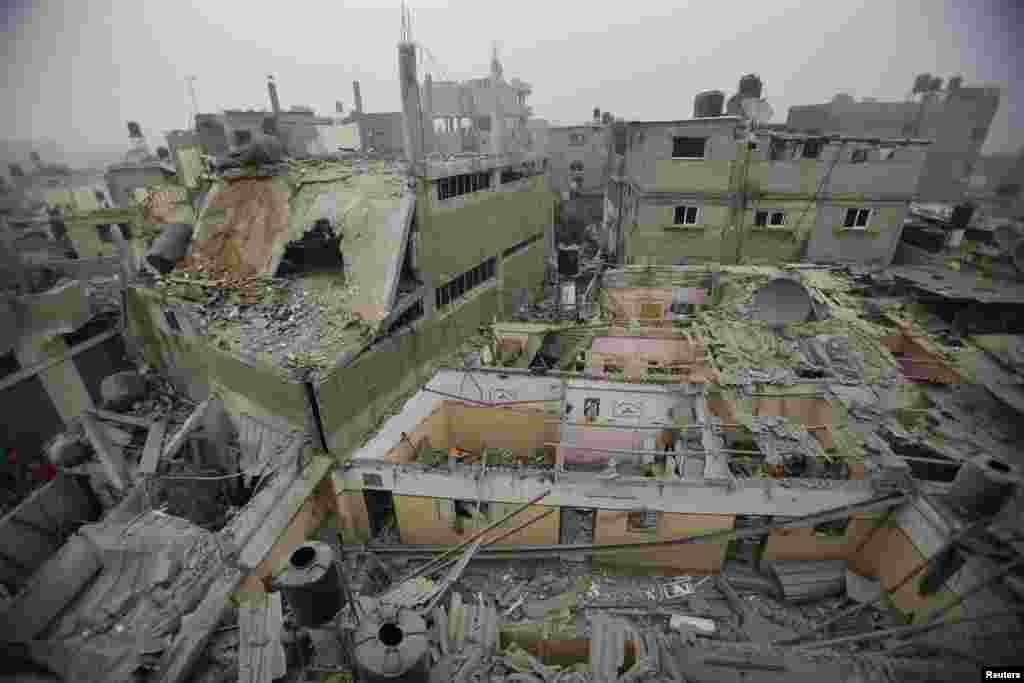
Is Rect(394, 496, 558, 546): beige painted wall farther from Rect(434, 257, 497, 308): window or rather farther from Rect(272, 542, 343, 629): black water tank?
Rect(272, 542, 343, 629): black water tank

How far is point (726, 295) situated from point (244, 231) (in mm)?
17830

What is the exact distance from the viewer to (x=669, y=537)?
37.1ft

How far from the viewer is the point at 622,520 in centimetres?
1130

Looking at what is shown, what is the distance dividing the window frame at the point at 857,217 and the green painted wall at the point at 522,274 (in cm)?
1444

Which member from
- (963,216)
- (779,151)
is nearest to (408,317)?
(779,151)

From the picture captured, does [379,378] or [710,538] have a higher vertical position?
[379,378]

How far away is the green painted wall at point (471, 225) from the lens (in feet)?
44.8

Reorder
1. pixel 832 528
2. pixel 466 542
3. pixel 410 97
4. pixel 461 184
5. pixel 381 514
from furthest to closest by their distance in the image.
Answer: pixel 461 184
pixel 381 514
pixel 410 97
pixel 466 542
pixel 832 528

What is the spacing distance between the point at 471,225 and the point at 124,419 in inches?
488

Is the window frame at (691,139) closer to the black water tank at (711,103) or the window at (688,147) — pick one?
the window at (688,147)

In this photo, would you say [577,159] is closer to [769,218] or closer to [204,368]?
[769,218]

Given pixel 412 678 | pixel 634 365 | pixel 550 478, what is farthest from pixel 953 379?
pixel 412 678

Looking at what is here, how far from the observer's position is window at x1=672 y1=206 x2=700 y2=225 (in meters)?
21.9

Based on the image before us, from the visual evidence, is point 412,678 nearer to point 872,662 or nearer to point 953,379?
point 872,662
